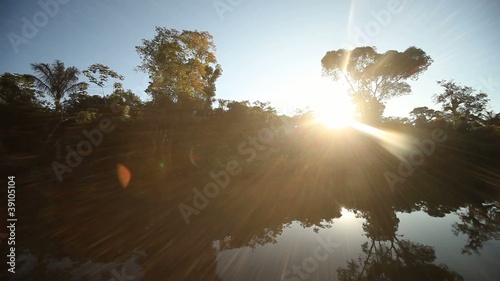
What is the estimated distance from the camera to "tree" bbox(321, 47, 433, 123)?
85.2ft

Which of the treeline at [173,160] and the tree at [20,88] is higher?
the tree at [20,88]

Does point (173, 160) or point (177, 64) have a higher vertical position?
point (177, 64)

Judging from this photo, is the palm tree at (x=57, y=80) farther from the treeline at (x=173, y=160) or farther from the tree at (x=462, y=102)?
the tree at (x=462, y=102)

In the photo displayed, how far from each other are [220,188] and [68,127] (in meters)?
13.4

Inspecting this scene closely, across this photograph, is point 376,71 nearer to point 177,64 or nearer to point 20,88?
point 177,64

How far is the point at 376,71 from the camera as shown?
88.6 feet

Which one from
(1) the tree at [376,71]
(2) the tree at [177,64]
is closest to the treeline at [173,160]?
(2) the tree at [177,64]

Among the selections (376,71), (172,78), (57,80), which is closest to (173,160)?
(172,78)

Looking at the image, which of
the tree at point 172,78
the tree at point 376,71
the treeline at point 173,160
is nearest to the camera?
the treeline at point 173,160

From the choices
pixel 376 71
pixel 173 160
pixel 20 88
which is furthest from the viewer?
pixel 376 71

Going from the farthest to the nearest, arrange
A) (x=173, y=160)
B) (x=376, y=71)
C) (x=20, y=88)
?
1. (x=376, y=71)
2. (x=20, y=88)
3. (x=173, y=160)

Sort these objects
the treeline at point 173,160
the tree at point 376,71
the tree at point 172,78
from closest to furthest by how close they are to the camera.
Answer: the treeline at point 173,160 → the tree at point 172,78 → the tree at point 376,71

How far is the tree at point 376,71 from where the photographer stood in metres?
26.0

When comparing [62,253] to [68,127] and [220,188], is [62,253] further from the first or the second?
[68,127]
